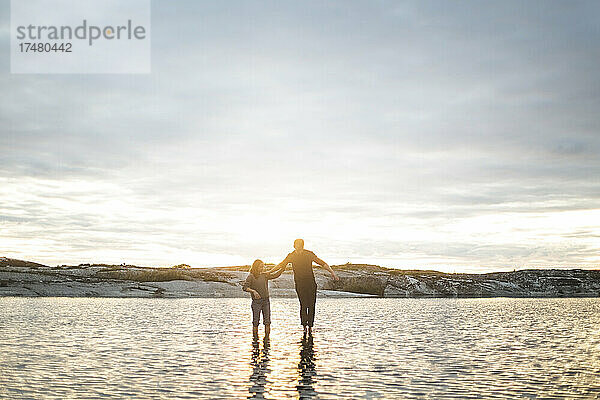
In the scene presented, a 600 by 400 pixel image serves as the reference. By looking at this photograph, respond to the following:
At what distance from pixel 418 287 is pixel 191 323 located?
53576 mm

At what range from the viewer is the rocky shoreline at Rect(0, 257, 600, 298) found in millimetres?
56844

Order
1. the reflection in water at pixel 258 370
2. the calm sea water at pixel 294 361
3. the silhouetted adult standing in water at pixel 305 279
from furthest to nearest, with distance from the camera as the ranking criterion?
the silhouetted adult standing in water at pixel 305 279, the calm sea water at pixel 294 361, the reflection in water at pixel 258 370

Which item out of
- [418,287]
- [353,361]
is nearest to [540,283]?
[418,287]

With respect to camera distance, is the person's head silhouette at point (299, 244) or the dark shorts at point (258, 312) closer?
the person's head silhouette at point (299, 244)

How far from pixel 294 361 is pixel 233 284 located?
156ft

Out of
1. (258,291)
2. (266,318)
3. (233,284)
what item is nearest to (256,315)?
(266,318)

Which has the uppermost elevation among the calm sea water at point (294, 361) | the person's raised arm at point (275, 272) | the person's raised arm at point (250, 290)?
the person's raised arm at point (275, 272)

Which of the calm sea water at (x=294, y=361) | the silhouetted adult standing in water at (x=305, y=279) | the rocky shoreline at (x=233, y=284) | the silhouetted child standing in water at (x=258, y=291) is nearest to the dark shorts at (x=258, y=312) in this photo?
the silhouetted child standing in water at (x=258, y=291)

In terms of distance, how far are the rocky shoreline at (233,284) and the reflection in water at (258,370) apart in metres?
40.1

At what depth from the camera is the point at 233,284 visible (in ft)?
204

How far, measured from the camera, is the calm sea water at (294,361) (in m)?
11.8

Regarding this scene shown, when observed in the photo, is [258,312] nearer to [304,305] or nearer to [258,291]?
[258,291]

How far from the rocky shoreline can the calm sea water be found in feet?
105

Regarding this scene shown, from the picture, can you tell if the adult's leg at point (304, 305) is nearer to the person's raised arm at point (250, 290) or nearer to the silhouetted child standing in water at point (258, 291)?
the silhouetted child standing in water at point (258, 291)
